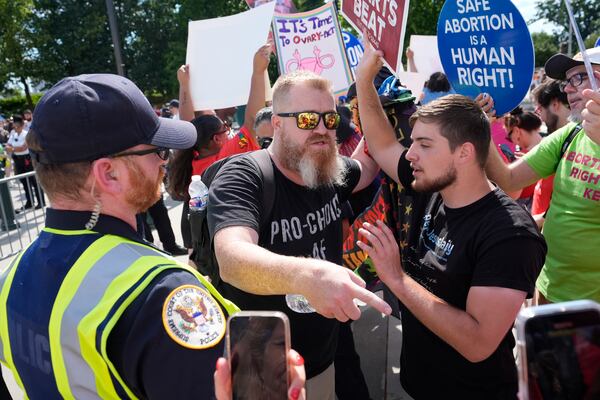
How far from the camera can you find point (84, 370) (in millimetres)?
1082

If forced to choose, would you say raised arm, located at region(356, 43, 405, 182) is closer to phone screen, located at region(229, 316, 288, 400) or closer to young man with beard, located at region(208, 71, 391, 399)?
young man with beard, located at region(208, 71, 391, 399)

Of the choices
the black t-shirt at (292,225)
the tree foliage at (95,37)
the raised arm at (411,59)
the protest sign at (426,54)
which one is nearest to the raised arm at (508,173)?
the black t-shirt at (292,225)

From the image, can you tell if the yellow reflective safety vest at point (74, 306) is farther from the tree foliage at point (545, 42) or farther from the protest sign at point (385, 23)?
the tree foliage at point (545, 42)

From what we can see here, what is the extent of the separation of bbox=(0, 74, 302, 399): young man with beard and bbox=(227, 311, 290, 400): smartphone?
0.22 feet

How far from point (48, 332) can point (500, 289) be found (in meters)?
1.46

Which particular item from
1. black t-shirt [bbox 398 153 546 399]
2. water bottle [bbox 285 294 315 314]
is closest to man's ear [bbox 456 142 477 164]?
black t-shirt [bbox 398 153 546 399]

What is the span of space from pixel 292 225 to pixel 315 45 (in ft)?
9.96

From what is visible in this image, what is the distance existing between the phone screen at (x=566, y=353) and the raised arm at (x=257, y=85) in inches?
131

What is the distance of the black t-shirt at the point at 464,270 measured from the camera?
172cm

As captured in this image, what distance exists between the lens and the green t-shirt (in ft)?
7.63

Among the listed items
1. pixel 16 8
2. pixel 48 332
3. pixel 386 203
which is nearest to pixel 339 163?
pixel 386 203

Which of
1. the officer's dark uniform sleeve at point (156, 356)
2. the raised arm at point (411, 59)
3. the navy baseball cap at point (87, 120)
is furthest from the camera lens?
the raised arm at point (411, 59)

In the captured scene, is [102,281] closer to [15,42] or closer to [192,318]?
[192,318]

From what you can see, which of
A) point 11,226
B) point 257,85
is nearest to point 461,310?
point 257,85
